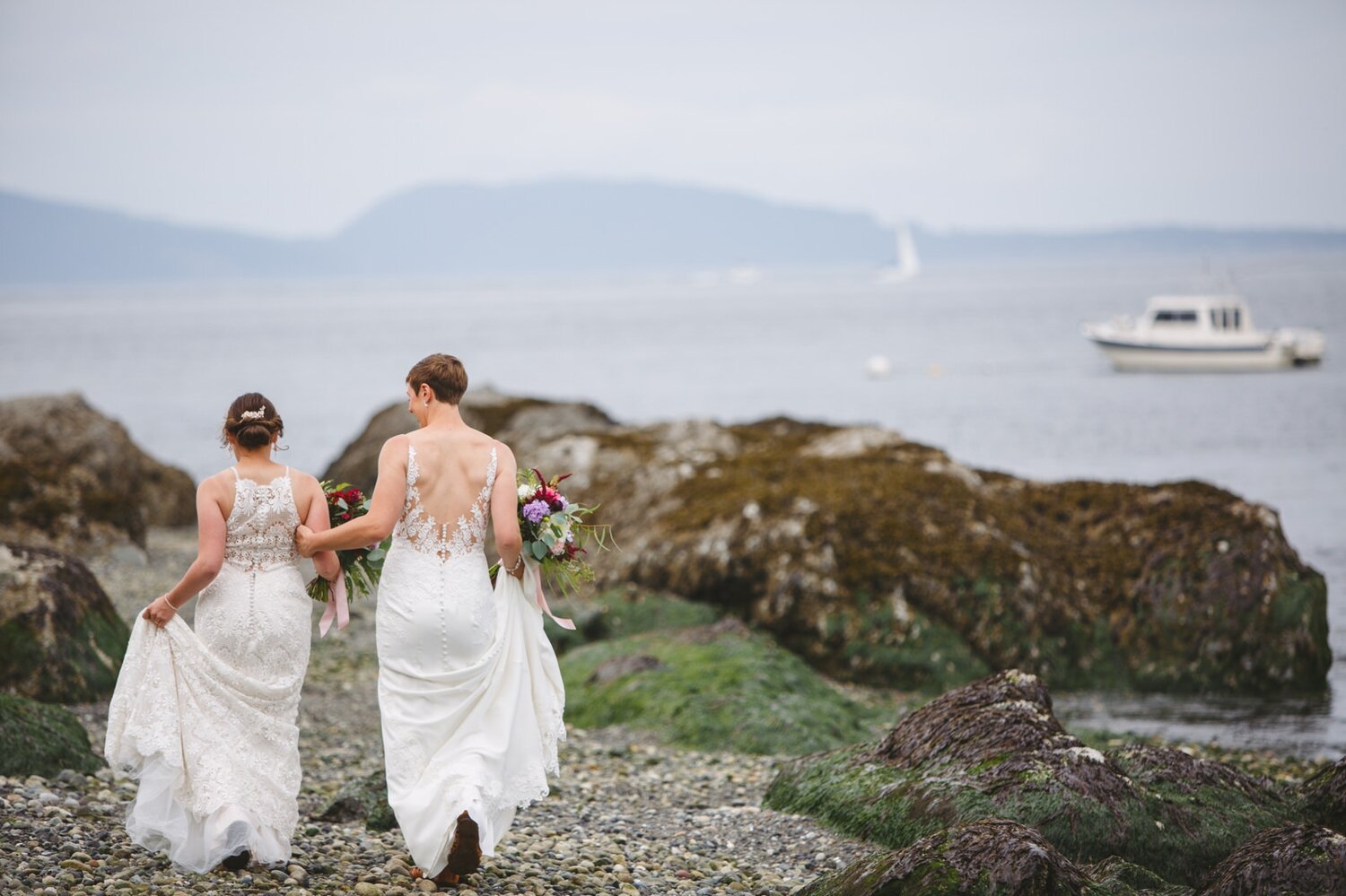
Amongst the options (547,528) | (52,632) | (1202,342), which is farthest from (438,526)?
(1202,342)

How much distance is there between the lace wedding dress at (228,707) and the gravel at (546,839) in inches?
10.1

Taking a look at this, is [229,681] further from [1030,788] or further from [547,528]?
[1030,788]

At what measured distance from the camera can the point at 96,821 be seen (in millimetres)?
7824

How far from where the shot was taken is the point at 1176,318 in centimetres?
6694

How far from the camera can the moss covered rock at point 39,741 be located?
8578 millimetres

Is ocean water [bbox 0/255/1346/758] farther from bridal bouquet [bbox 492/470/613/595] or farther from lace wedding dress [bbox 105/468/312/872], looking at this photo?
lace wedding dress [bbox 105/468/312/872]

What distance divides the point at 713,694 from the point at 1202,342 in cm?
5770

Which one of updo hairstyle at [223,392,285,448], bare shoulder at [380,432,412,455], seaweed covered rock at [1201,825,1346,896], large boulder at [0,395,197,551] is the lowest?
seaweed covered rock at [1201,825,1346,896]

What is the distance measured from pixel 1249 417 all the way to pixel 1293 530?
2438cm

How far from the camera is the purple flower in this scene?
7.55 meters

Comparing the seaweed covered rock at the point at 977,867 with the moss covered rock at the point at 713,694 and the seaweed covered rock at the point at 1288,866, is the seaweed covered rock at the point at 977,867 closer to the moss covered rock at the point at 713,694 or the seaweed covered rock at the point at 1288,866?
the seaweed covered rock at the point at 1288,866

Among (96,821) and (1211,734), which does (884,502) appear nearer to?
(1211,734)

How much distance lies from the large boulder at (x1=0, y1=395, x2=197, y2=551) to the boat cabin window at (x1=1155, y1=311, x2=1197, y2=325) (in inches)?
2230

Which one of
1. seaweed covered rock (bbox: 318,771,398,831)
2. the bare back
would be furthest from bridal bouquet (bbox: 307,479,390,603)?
seaweed covered rock (bbox: 318,771,398,831)
